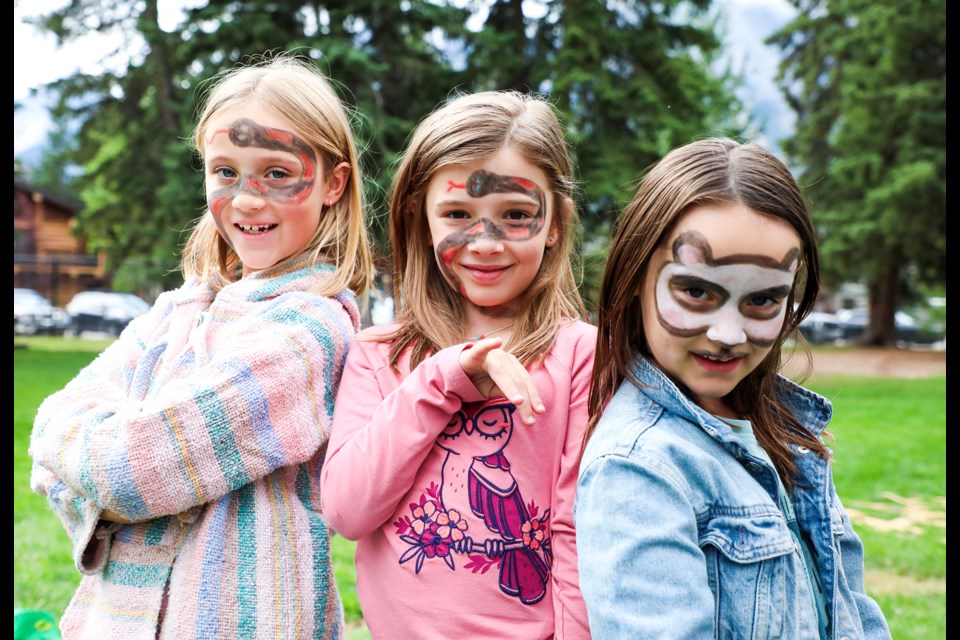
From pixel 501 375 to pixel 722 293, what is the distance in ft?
1.58

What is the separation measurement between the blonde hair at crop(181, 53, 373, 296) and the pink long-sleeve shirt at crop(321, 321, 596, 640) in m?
0.57

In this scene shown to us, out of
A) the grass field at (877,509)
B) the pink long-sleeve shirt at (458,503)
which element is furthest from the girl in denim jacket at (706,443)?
the grass field at (877,509)

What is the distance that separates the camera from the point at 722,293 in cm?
177

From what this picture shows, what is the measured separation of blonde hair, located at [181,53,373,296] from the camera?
2.39 metres

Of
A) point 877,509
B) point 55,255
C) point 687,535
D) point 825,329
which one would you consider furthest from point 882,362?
point 55,255

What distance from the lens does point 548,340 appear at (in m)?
2.12

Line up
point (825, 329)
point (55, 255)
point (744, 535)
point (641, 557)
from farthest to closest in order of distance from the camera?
point (55, 255) < point (825, 329) < point (744, 535) < point (641, 557)

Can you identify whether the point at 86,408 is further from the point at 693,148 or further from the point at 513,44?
the point at 513,44

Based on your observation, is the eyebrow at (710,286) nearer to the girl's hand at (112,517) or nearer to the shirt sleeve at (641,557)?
the shirt sleeve at (641,557)

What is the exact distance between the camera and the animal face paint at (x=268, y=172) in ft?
7.70

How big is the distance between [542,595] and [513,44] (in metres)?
13.4

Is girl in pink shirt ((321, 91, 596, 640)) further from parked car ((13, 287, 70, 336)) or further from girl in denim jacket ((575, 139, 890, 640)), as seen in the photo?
parked car ((13, 287, 70, 336))

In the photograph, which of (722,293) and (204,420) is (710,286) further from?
(204,420)

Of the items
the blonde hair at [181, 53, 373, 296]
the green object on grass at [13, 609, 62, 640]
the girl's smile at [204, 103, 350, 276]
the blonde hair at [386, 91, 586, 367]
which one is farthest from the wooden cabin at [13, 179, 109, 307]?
the blonde hair at [386, 91, 586, 367]
